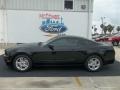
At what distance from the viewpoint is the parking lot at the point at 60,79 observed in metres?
9.26

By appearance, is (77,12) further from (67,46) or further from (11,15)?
(67,46)

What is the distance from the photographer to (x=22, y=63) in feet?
38.7

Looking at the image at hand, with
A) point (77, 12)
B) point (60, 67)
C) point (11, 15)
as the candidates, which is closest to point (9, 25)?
point (11, 15)

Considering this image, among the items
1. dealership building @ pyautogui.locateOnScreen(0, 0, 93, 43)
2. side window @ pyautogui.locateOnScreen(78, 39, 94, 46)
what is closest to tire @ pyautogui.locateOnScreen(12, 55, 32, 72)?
side window @ pyautogui.locateOnScreen(78, 39, 94, 46)

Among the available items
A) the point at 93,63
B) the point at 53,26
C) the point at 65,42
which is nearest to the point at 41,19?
the point at 53,26

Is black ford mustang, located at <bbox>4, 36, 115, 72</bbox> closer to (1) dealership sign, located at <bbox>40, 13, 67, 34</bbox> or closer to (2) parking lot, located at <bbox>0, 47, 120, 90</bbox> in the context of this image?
(2) parking lot, located at <bbox>0, 47, 120, 90</bbox>

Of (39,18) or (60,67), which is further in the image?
(39,18)

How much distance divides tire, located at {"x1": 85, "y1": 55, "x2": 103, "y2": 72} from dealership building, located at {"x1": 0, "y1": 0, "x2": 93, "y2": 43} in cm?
1232

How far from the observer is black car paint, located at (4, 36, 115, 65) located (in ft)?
38.8

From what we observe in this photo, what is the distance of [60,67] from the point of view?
1296 cm

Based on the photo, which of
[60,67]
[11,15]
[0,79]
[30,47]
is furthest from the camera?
[11,15]

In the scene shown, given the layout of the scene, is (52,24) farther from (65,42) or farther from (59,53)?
(59,53)

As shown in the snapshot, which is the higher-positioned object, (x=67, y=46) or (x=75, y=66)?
(x=67, y=46)

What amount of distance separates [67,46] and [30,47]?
1.49m
